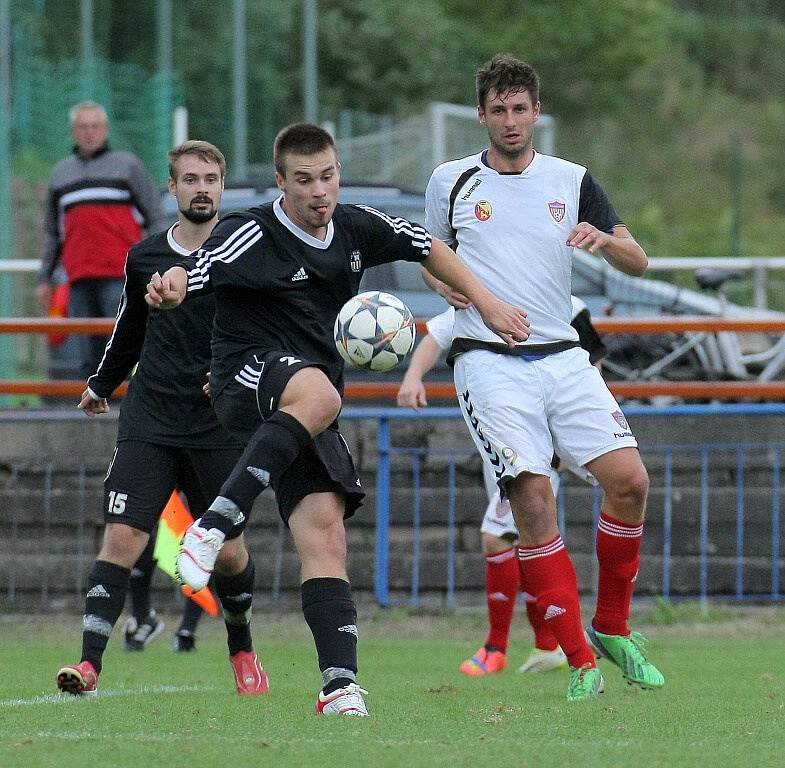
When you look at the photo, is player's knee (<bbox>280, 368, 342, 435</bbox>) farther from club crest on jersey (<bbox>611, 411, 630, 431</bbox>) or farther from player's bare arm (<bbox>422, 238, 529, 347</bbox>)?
club crest on jersey (<bbox>611, 411, 630, 431</bbox>)

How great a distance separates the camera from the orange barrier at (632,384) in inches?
397

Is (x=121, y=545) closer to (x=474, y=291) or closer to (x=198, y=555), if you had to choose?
(x=198, y=555)

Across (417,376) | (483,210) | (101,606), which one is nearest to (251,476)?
(101,606)

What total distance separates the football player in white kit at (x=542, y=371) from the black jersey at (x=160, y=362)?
115 centimetres

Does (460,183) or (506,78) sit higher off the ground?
(506,78)

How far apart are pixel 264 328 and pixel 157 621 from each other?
3552 mm

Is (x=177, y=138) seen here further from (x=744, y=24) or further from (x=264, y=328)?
(x=744, y=24)

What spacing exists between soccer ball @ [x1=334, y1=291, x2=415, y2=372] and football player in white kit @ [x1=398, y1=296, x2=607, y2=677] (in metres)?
1.73

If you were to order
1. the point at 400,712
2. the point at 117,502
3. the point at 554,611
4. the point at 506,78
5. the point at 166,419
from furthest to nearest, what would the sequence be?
the point at 166,419, the point at 117,502, the point at 506,78, the point at 554,611, the point at 400,712

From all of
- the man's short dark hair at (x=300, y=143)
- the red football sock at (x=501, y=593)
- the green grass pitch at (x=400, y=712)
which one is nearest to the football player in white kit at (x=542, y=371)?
the green grass pitch at (x=400, y=712)

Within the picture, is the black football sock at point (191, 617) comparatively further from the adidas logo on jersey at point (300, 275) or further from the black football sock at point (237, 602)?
the adidas logo on jersey at point (300, 275)

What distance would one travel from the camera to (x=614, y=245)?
6512mm

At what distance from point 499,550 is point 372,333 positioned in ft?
8.77

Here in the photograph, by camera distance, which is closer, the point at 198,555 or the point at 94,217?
the point at 198,555
